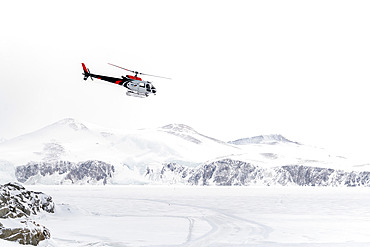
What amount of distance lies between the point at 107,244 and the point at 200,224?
38.2 ft

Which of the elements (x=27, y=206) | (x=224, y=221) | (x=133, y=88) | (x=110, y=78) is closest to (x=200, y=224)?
(x=224, y=221)

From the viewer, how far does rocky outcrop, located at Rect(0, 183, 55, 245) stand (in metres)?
21.6

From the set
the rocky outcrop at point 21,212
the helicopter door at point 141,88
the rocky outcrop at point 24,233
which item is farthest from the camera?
the helicopter door at point 141,88

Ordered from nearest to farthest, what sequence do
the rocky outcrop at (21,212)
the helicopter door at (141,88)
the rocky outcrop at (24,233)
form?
the rocky outcrop at (24,233)
the rocky outcrop at (21,212)
the helicopter door at (141,88)

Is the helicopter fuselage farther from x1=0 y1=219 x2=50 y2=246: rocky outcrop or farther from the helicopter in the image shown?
x1=0 y1=219 x2=50 y2=246: rocky outcrop

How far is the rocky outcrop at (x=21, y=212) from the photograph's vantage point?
70.8 feet

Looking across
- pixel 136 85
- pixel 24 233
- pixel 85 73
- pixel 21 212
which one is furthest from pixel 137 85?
pixel 24 233

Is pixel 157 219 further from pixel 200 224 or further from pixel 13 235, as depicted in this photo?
pixel 13 235

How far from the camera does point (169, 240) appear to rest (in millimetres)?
26734

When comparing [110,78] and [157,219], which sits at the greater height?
[110,78]

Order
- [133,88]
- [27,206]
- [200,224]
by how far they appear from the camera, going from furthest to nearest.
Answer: [133,88] < [27,206] < [200,224]

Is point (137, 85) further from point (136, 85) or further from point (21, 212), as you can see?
point (21, 212)

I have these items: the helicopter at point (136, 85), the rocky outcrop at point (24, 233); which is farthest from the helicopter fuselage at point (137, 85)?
the rocky outcrop at point (24, 233)

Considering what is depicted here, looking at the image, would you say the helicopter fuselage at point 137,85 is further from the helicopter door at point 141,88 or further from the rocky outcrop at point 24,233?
the rocky outcrop at point 24,233
